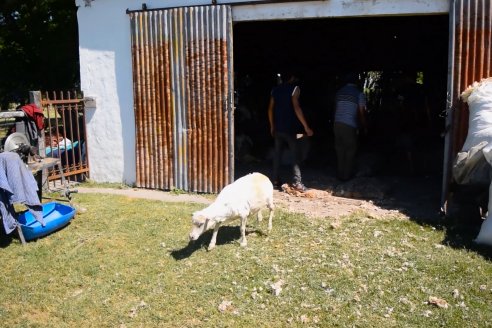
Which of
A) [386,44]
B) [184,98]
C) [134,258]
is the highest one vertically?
[386,44]

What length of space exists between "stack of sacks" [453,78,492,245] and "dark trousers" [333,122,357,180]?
8.90 feet

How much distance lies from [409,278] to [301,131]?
4.82 m

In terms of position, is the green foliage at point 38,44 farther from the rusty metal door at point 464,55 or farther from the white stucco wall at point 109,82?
the rusty metal door at point 464,55

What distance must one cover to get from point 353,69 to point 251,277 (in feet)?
37.3

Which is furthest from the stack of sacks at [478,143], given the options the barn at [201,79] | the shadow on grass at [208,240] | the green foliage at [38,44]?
the green foliage at [38,44]

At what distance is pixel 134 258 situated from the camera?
6348 millimetres

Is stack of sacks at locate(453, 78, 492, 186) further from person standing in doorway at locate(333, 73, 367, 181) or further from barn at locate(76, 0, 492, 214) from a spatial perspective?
person standing in doorway at locate(333, 73, 367, 181)

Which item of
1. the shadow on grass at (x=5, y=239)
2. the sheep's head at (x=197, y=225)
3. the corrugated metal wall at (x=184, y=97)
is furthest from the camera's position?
the corrugated metal wall at (x=184, y=97)

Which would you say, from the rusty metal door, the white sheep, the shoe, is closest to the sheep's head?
the white sheep

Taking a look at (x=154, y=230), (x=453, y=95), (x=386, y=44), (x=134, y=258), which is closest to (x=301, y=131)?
(x=453, y=95)

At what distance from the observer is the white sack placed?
21.9ft

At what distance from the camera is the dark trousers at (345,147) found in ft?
31.3

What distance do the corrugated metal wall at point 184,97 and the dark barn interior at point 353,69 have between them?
6.24 ft

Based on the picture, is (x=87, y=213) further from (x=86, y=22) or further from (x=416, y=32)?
(x=416, y=32)
